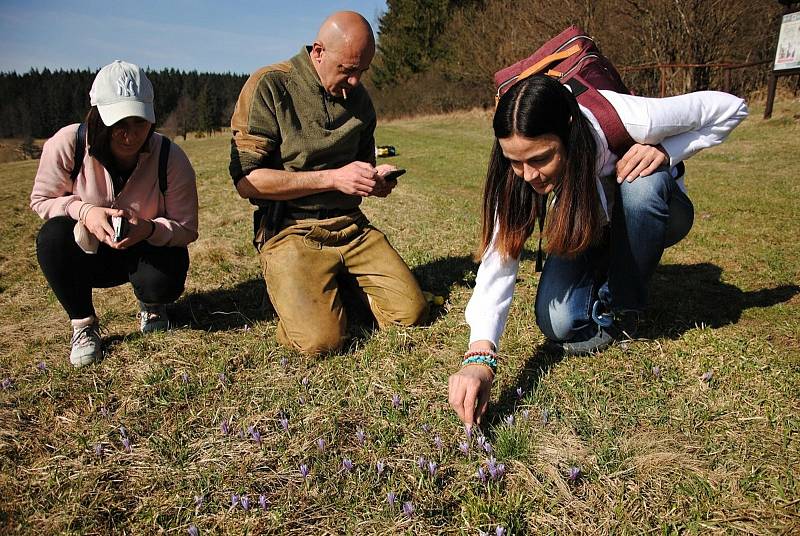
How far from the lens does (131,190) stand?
140 inches

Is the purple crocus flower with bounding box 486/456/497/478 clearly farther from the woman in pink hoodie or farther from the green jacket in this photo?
the woman in pink hoodie

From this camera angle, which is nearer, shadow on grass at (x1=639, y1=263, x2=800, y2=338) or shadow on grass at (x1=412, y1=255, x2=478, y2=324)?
shadow on grass at (x1=639, y1=263, x2=800, y2=338)

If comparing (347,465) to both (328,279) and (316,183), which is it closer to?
(328,279)

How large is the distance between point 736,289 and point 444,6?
4529 centimetres

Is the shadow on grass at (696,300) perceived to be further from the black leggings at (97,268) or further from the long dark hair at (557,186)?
the black leggings at (97,268)

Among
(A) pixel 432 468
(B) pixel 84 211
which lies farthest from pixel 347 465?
(B) pixel 84 211

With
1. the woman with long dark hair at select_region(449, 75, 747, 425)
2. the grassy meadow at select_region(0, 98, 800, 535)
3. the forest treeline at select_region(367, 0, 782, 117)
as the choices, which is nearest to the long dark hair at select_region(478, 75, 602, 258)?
the woman with long dark hair at select_region(449, 75, 747, 425)

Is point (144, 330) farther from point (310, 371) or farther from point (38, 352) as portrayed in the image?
point (310, 371)

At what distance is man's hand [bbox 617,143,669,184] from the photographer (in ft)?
9.21

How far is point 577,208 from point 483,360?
843 millimetres

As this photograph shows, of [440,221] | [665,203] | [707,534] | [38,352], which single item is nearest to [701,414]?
[707,534]

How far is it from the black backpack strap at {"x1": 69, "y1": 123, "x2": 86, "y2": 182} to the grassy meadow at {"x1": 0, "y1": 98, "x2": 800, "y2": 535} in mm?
1123

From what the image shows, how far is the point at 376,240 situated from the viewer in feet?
13.3

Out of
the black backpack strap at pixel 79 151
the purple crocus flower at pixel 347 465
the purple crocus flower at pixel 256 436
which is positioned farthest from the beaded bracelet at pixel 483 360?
the black backpack strap at pixel 79 151
